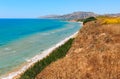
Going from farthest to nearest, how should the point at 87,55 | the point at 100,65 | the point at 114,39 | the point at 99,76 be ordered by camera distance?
the point at 114,39 < the point at 87,55 < the point at 100,65 < the point at 99,76

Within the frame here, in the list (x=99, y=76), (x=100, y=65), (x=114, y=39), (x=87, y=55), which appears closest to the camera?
(x=99, y=76)

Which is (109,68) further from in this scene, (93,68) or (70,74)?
(70,74)

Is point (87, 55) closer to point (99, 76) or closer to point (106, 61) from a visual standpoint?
point (106, 61)

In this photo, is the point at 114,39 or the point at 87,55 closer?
the point at 87,55

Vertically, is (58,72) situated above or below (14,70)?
above

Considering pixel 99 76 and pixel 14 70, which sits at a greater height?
pixel 99 76

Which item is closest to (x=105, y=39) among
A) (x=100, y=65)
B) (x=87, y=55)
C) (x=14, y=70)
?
(x=87, y=55)

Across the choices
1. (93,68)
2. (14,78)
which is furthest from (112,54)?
(14,78)

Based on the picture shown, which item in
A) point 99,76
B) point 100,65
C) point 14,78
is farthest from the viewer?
point 14,78

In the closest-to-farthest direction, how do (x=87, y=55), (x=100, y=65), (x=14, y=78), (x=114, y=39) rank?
(x=100, y=65) → (x=87, y=55) → (x=114, y=39) → (x=14, y=78)
